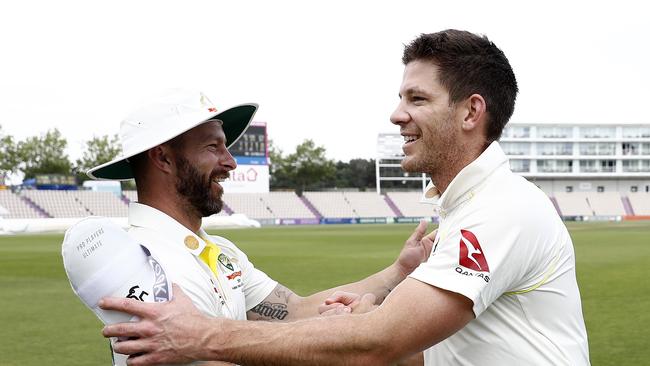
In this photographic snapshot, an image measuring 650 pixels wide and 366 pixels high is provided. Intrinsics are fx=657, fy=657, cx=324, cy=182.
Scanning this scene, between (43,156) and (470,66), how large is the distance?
87.5m

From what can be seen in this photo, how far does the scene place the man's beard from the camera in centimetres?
332

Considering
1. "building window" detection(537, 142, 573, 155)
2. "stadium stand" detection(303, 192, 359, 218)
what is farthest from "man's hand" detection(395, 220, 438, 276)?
"building window" detection(537, 142, 573, 155)

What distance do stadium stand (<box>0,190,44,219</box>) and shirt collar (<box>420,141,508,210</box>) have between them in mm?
67017

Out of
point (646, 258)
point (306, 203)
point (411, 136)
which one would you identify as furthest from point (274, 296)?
point (306, 203)

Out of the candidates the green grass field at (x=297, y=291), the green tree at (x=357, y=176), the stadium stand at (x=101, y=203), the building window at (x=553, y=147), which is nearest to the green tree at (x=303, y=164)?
the green tree at (x=357, y=176)

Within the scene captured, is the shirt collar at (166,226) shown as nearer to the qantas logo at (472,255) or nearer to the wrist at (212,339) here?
the wrist at (212,339)

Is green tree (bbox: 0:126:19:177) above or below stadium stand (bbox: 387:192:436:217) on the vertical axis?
above

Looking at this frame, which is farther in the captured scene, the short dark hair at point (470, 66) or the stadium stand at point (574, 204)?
the stadium stand at point (574, 204)

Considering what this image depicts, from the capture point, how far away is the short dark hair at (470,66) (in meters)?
2.75

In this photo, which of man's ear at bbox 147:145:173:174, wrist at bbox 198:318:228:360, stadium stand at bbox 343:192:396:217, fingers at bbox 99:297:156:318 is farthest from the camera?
stadium stand at bbox 343:192:396:217

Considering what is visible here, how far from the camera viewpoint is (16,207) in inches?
2520

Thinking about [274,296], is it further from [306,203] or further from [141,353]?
[306,203]

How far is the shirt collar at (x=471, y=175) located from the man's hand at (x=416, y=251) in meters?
1.31

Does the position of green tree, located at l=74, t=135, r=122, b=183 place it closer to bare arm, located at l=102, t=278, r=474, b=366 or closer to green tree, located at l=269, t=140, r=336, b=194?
green tree, located at l=269, t=140, r=336, b=194
